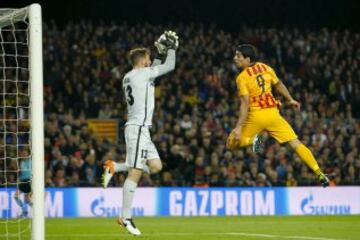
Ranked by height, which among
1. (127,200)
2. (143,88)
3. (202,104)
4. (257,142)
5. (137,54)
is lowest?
(127,200)

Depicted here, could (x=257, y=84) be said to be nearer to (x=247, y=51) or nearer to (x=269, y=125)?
(x=247, y=51)

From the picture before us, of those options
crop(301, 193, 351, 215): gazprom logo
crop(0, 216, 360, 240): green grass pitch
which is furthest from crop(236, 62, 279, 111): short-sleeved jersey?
crop(301, 193, 351, 215): gazprom logo

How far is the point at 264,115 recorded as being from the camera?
1277 cm

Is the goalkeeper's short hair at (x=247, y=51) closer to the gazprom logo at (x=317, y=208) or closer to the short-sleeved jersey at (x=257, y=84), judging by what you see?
the short-sleeved jersey at (x=257, y=84)

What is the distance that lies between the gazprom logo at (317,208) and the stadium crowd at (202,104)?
0.99 metres

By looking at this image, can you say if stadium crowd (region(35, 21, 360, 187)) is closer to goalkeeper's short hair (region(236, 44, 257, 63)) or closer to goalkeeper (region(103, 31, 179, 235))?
goalkeeper's short hair (region(236, 44, 257, 63))

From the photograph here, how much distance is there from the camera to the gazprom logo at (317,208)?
821 inches

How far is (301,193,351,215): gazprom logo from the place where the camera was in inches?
821

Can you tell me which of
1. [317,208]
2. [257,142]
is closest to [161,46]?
[257,142]

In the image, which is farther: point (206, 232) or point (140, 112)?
point (206, 232)

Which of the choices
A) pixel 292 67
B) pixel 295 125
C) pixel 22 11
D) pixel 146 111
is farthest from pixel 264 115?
pixel 292 67

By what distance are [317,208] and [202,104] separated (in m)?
5.40

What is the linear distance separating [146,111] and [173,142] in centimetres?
1106

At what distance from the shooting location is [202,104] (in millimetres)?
24984
